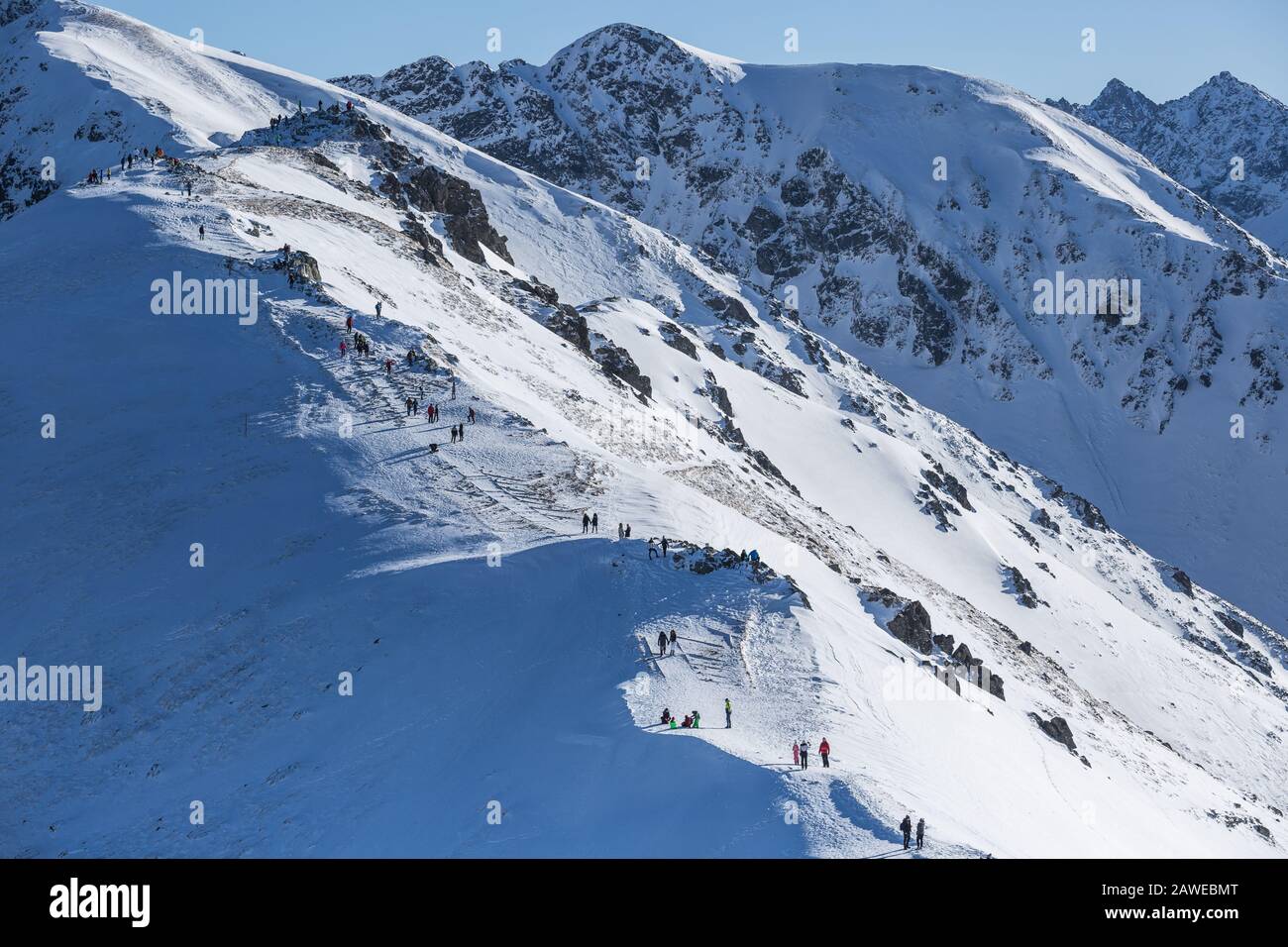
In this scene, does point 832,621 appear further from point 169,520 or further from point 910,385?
point 910,385

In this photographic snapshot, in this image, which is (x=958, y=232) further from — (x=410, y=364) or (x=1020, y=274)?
(x=410, y=364)

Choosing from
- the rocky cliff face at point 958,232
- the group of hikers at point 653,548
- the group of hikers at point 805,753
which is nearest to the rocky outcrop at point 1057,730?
the group of hikers at point 653,548

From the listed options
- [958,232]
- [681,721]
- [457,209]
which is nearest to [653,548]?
[681,721]

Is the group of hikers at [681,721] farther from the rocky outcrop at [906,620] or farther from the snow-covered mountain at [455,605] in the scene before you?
the rocky outcrop at [906,620]

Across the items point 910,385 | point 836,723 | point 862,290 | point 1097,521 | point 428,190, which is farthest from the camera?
point 862,290

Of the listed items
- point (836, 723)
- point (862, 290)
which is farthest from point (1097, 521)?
point (836, 723)

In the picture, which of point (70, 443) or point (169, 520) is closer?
point (169, 520)

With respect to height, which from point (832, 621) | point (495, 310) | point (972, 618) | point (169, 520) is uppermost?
point (495, 310)

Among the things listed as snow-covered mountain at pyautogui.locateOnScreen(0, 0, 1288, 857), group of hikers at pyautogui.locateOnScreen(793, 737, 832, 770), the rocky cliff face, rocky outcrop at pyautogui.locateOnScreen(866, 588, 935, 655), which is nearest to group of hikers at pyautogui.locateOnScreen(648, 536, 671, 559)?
snow-covered mountain at pyautogui.locateOnScreen(0, 0, 1288, 857)

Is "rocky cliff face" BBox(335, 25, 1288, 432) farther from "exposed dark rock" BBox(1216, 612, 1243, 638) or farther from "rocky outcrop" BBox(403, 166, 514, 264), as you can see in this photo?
"rocky outcrop" BBox(403, 166, 514, 264)
